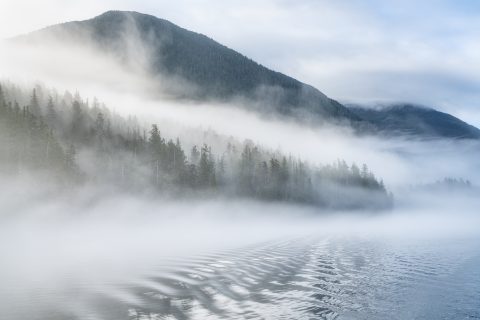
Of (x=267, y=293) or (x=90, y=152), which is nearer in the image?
(x=267, y=293)

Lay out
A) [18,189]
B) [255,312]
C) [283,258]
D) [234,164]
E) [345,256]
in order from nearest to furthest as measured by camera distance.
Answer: [255,312] < [283,258] < [345,256] < [18,189] < [234,164]

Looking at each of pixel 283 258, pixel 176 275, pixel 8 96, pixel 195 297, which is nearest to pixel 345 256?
pixel 283 258

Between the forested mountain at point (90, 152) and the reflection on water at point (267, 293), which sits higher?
the forested mountain at point (90, 152)

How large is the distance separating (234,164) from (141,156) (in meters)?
47.9

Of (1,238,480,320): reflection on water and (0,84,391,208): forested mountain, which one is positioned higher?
(0,84,391,208): forested mountain

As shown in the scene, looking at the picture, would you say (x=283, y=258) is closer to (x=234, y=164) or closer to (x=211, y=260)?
(x=211, y=260)

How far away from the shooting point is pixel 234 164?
165m

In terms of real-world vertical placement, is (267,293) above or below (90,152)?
below

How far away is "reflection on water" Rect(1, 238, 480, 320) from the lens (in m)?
20.8

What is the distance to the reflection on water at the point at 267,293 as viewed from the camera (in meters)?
20.8

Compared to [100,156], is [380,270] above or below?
below

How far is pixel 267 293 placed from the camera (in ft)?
83.6

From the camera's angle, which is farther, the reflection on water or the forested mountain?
the forested mountain

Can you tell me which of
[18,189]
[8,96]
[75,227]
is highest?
[8,96]
